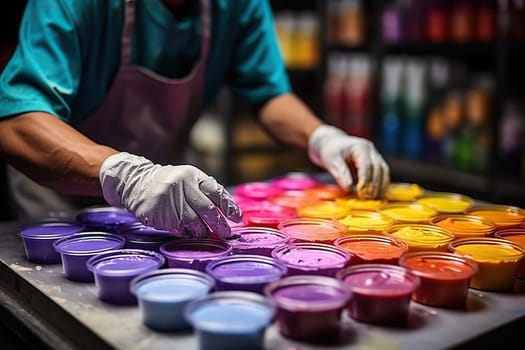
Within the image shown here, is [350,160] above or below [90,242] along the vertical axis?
above

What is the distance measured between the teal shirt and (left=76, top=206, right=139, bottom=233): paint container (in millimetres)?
269

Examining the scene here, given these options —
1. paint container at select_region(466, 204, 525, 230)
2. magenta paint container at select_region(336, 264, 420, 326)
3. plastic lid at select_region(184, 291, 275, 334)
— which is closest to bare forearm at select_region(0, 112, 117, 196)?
plastic lid at select_region(184, 291, 275, 334)

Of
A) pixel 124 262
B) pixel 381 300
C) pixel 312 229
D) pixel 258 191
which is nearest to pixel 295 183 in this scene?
pixel 258 191

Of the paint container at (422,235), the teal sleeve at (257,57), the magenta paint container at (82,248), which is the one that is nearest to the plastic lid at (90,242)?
the magenta paint container at (82,248)

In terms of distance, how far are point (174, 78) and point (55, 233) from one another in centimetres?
76

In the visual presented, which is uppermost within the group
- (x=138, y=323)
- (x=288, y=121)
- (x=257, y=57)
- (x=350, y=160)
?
(x=257, y=57)

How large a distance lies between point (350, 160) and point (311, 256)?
2.30 ft

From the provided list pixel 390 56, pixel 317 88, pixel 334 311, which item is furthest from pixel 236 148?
pixel 334 311

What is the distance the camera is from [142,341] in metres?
1.05

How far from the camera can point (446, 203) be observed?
1.83 metres

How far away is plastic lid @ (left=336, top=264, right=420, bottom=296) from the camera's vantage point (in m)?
1.13

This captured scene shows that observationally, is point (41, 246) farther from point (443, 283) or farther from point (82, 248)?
point (443, 283)

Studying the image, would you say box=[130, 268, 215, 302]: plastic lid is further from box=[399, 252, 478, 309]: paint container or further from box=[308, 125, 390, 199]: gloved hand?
box=[308, 125, 390, 199]: gloved hand

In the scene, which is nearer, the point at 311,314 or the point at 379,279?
the point at 311,314
